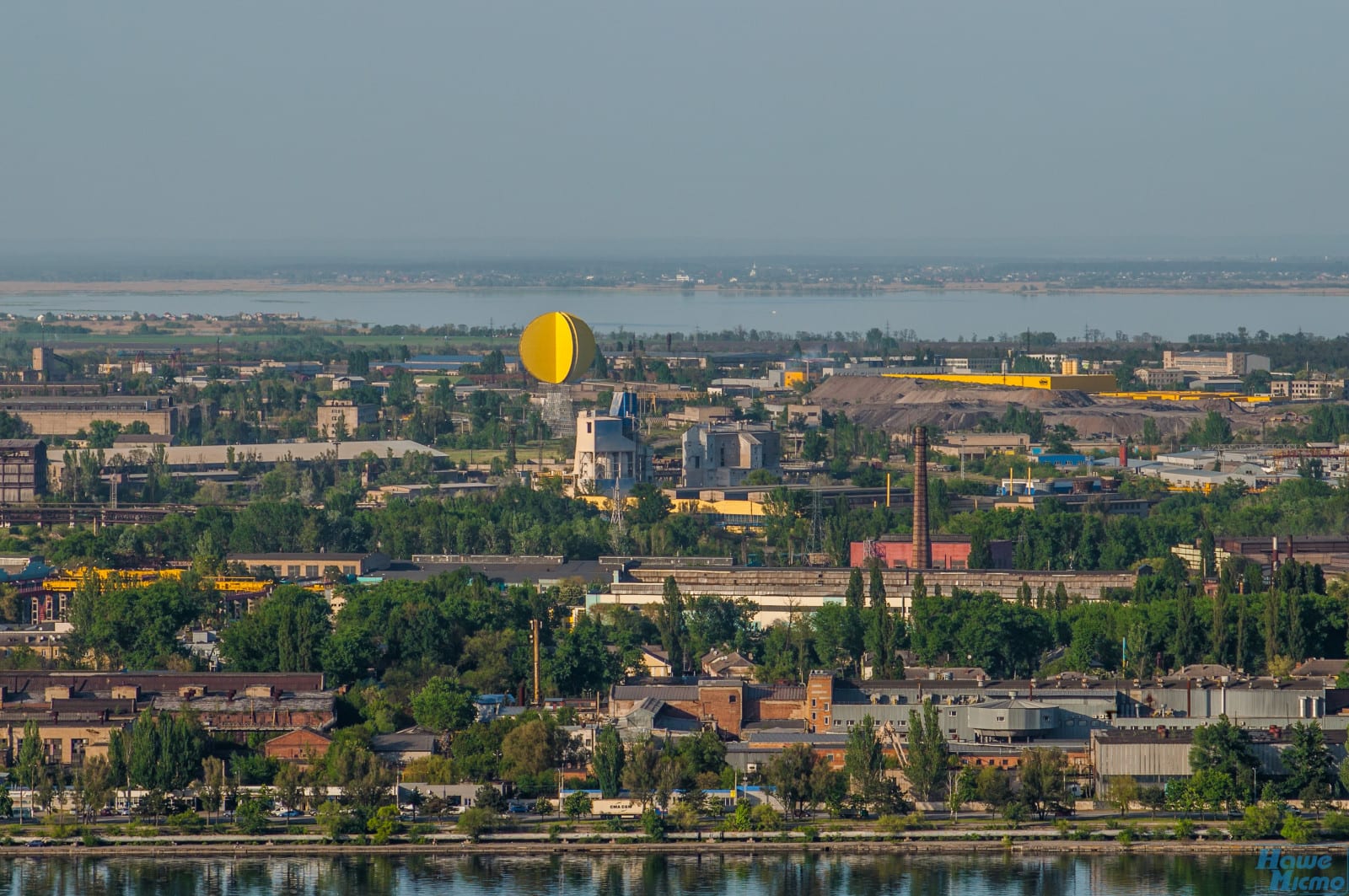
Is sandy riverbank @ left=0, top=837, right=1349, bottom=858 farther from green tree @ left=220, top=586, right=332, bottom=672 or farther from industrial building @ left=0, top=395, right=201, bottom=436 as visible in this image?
industrial building @ left=0, top=395, right=201, bottom=436

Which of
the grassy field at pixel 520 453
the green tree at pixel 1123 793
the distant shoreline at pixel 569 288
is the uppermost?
the green tree at pixel 1123 793

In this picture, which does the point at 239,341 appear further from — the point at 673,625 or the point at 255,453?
the point at 673,625

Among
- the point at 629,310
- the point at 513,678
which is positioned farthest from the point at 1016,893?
the point at 629,310

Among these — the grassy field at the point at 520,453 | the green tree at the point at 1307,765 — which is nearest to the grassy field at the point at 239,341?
the grassy field at the point at 520,453

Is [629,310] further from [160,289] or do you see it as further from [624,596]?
[624,596]

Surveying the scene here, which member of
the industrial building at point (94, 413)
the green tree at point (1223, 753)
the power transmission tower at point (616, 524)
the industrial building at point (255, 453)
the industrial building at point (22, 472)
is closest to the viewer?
the green tree at point (1223, 753)

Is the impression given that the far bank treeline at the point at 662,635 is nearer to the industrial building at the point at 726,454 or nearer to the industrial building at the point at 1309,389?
the industrial building at the point at 726,454

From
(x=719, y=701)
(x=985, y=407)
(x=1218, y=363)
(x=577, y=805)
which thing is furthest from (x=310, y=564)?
(x=1218, y=363)
